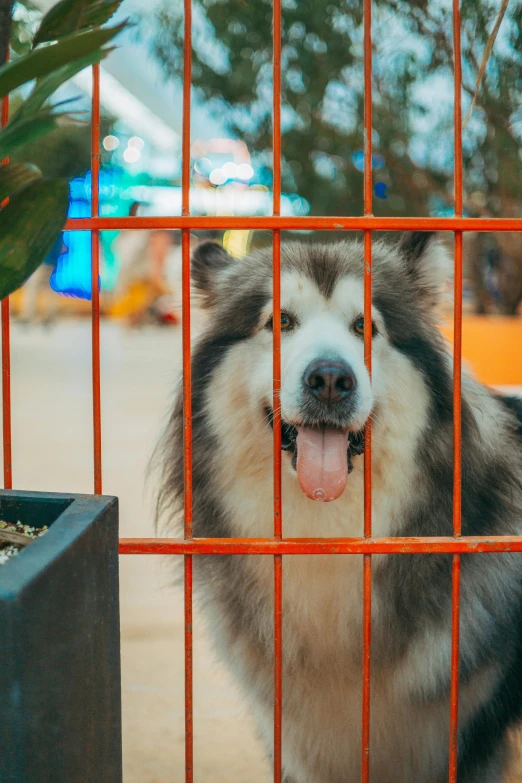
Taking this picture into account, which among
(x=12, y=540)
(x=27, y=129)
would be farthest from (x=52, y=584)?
(x=27, y=129)

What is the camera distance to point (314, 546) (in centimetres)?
163

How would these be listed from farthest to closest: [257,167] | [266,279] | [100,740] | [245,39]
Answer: [257,167]
[245,39]
[266,279]
[100,740]

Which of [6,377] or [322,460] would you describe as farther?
[322,460]

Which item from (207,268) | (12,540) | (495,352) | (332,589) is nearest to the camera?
(12,540)

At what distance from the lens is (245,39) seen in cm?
425

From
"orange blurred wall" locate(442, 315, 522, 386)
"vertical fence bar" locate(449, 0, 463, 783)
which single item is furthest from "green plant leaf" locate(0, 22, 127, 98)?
"orange blurred wall" locate(442, 315, 522, 386)

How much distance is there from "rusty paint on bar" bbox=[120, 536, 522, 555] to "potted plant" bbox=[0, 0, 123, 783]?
29 cm

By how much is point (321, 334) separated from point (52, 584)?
1.05 meters

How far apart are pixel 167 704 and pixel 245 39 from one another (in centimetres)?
328

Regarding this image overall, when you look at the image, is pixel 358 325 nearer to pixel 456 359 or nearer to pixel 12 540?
pixel 456 359

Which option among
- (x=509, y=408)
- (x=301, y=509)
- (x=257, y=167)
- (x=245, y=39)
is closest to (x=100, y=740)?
(x=301, y=509)

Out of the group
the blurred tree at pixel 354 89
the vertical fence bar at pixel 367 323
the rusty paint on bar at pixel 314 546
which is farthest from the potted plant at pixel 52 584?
the blurred tree at pixel 354 89

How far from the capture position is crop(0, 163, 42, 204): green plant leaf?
3.73 feet

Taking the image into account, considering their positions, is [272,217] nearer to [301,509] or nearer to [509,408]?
[301,509]
